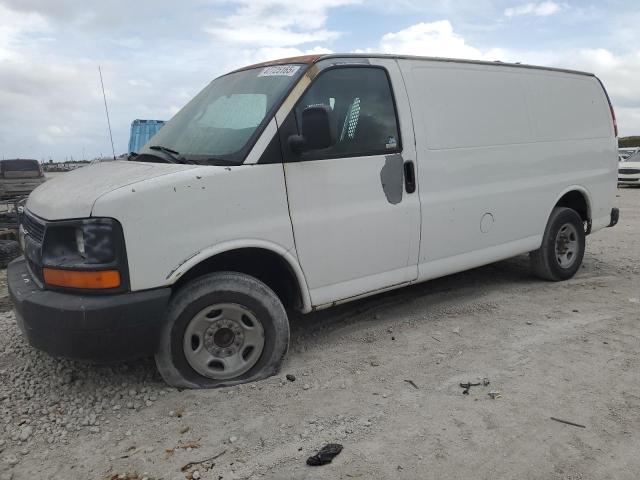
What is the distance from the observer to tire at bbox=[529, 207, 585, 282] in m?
5.43

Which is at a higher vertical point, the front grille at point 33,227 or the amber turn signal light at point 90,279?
the front grille at point 33,227

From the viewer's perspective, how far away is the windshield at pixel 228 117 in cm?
343

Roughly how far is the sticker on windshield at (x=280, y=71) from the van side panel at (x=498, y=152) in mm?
941

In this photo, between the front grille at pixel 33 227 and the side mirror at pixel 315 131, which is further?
the side mirror at pixel 315 131

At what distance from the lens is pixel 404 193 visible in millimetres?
4004

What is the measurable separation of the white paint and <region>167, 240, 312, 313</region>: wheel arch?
0.02 metres

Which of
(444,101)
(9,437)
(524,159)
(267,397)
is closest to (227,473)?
(267,397)

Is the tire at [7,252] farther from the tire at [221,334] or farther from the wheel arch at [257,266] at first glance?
the tire at [221,334]

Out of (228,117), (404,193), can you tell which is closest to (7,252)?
(228,117)

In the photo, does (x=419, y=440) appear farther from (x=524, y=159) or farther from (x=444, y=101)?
(x=524, y=159)

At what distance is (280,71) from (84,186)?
5.01 ft

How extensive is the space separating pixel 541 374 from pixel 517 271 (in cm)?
283

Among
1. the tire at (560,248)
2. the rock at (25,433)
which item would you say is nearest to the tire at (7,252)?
the rock at (25,433)

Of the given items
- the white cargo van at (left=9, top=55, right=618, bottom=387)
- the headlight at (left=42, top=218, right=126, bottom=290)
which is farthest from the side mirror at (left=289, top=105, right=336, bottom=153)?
the headlight at (left=42, top=218, right=126, bottom=290)
